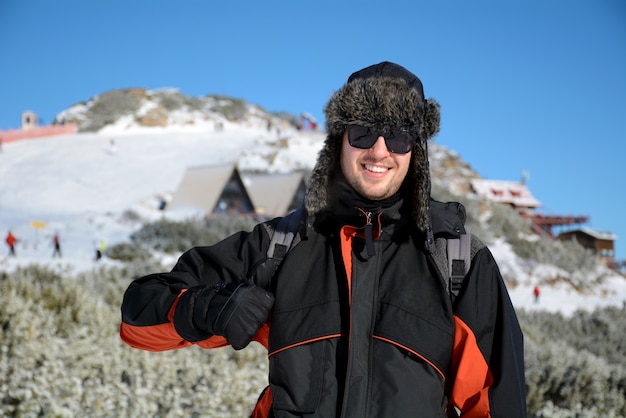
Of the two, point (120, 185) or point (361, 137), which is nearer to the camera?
point (361, 137)

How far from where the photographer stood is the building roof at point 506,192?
41.1 m

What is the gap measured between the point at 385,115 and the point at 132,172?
3398 cm

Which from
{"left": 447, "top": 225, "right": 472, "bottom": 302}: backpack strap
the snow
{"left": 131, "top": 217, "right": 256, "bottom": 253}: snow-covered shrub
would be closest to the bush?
the snow

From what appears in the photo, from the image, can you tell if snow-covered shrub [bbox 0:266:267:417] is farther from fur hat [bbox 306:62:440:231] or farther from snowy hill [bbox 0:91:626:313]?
snowy hill [bbox 0:91:626:313]

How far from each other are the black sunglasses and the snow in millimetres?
13291

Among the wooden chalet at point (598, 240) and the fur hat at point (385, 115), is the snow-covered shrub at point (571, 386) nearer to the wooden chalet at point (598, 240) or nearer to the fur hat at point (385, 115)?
the fur hat at point (385, 115)

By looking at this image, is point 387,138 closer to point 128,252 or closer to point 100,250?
point 128,252

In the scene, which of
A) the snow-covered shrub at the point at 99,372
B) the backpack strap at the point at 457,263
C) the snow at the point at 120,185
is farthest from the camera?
the snow at the point at 120,185

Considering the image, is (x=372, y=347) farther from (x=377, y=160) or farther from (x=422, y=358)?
(x=377, y=160)

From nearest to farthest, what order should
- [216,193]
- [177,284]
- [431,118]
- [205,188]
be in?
[177,284] → [431,118] → [216,193] → [205,188]

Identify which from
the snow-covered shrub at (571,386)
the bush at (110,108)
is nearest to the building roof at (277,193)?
the snow-covered shrub at (571,386)

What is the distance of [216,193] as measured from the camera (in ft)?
82.0

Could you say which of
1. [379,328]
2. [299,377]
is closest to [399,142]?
[379,328]

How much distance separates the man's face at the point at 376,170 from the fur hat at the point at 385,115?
0.31 feet
